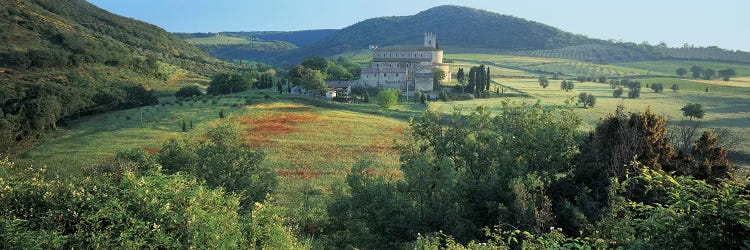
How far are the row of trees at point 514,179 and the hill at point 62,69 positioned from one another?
50.7m

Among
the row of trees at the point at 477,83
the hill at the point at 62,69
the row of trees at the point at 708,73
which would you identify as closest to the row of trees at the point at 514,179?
the hill at the point at 62,69

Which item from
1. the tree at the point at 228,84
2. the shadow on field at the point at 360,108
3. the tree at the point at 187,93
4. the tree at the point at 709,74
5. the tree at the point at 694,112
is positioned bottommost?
the shadow on field at the point at 360,108

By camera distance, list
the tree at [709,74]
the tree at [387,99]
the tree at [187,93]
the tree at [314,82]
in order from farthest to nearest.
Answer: the tree at [709,74] < the tree at [187,93] < the tree at [314,82] < the tree at [387,99]

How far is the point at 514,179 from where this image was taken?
68.3 feet

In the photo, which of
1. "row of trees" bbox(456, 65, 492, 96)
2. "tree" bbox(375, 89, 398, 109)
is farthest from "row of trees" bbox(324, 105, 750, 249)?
"row of trees" bbox(456, 65, 492, 96)

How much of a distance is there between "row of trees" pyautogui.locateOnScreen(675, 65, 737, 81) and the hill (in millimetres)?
151464

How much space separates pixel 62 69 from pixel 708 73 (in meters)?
176

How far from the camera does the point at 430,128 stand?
28094 mm

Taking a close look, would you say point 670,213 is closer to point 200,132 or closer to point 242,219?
point 242,219

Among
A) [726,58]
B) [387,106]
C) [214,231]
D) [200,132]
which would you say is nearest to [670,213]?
[214,231]

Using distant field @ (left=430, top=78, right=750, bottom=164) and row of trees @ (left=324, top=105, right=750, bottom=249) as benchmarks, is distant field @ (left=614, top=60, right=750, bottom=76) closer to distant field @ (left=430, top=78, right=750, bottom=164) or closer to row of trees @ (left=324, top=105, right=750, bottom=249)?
distant field @ (left=430, top=78, right=750, bottom=164)

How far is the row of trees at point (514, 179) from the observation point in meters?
20.1

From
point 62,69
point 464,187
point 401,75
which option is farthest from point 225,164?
point 62,69

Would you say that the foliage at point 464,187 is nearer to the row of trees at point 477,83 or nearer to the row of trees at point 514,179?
the row of trees at point 514,179
